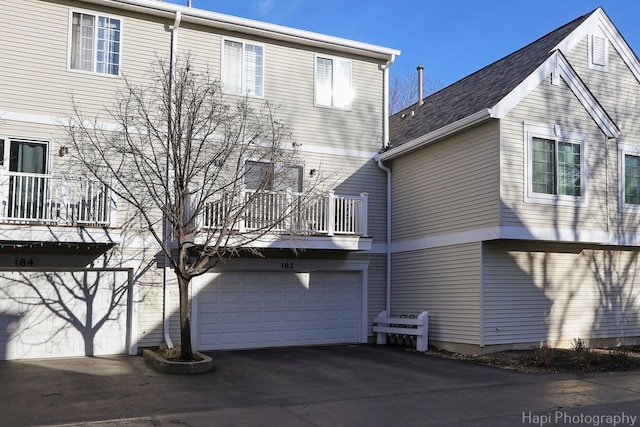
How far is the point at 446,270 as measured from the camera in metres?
14.8

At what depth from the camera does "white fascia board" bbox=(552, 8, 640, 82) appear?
49.6ft

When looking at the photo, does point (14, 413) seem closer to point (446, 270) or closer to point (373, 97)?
point (446, 270)

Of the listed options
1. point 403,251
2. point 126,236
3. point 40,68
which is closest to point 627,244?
point 403,251

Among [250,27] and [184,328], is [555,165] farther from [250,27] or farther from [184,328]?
[184,328]

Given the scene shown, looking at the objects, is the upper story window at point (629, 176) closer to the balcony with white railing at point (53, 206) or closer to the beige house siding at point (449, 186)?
the beige house siding at point (449, 186)

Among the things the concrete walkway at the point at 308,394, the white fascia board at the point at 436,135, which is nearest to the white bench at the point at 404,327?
the concrete walkway at the point at 308,394

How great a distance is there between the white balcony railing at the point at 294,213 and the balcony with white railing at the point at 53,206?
7.07 ft

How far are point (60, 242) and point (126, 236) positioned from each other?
199cm

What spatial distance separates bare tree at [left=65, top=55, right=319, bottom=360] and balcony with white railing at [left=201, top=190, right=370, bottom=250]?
0.11ft

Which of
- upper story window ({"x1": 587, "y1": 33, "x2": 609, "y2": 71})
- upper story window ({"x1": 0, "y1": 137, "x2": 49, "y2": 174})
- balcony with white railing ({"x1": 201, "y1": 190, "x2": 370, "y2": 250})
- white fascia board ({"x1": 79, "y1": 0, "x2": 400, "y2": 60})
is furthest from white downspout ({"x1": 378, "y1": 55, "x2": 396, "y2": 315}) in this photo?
upper story window ({"x1": 0, "y1": 137, "x2": 49, "y2": 174})

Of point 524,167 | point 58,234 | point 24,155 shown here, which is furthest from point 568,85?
point 24,155

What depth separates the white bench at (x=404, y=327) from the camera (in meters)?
14.8

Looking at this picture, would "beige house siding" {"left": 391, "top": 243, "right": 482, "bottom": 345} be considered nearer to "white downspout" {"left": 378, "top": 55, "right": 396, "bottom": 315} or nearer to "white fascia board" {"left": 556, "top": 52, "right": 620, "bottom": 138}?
"white downspout" {"left": 378, "top": 55, "right": 396, "bottom": 315}

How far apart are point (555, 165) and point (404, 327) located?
5321 millimetres
